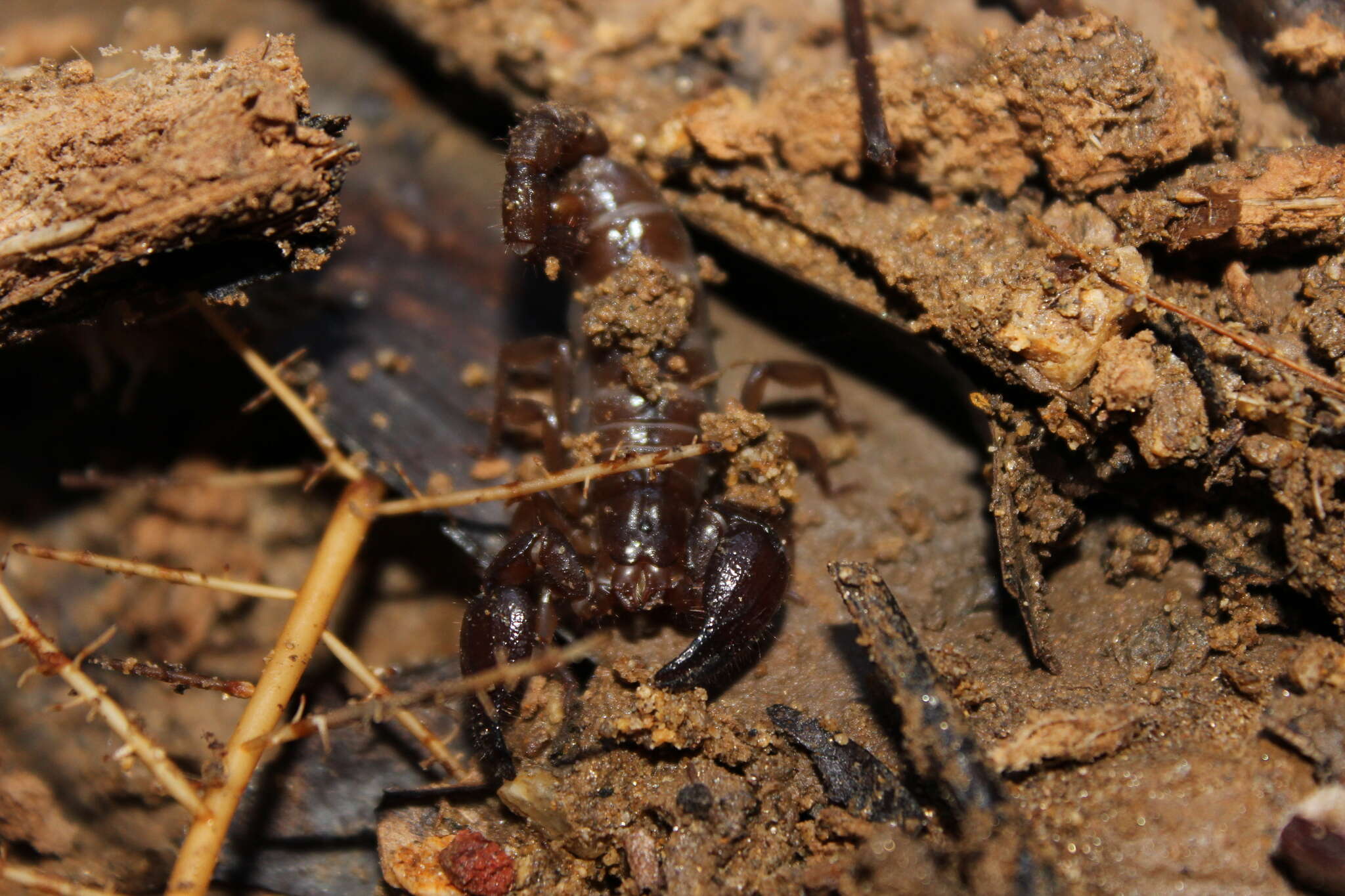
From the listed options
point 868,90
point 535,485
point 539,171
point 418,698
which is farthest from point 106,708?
point 868,90

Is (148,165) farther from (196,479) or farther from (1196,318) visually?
(1196,318)

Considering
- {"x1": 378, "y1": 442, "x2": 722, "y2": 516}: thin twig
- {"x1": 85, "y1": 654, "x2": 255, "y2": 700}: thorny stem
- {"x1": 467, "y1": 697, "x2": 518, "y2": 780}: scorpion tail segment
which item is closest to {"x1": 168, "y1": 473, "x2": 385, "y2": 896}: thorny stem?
{"x1": 85, "y1": 654, "x2": 255, "y2": 700}: thorny stem

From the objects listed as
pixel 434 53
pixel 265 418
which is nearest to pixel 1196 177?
pixel 434 53

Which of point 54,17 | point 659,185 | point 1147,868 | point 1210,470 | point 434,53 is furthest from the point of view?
point 54,17

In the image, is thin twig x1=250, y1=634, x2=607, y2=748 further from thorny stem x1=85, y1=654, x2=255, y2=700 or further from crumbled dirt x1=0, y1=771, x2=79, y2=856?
crumbled dirt x1=0, y1=771, x2=79, y2=856

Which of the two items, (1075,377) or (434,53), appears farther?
(434,53)

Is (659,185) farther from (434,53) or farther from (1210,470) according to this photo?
(1210,470)
